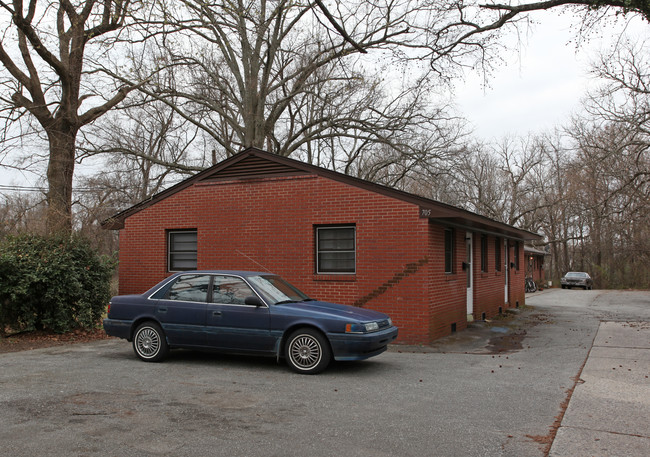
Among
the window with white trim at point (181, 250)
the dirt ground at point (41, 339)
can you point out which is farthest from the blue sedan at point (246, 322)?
the window with white trim at point (181, 250)

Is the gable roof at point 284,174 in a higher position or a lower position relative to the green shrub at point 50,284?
higher

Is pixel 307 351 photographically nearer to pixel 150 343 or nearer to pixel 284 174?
pixel 150 343

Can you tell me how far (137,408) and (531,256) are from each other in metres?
43.4

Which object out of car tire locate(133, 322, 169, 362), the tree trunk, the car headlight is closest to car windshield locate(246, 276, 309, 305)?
the car headlight

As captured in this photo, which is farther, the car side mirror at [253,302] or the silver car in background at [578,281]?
the silver car in background at [578,281]

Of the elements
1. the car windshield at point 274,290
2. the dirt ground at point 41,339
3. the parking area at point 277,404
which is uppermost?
the car windshield at point 274,290

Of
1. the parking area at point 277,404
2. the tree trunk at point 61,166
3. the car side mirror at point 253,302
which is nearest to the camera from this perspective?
the parking area at point 277,404

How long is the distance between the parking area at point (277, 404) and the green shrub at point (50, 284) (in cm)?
163

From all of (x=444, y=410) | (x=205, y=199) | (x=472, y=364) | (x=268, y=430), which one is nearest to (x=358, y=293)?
(x=472, y=364)

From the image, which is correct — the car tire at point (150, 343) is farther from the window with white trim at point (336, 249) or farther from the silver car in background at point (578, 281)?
the silver car in background at point (578, 281)

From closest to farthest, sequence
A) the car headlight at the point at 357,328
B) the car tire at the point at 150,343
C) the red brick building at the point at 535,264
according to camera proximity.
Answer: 1. the car headlight at the point at 357,328
2. the car tire at the point at 150,343
3. the red brick building at the point at 535,264

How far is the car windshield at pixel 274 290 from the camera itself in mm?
8672

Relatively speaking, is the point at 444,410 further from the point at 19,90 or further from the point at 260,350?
the point at 19,90

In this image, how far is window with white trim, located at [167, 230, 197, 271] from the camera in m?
14.3
